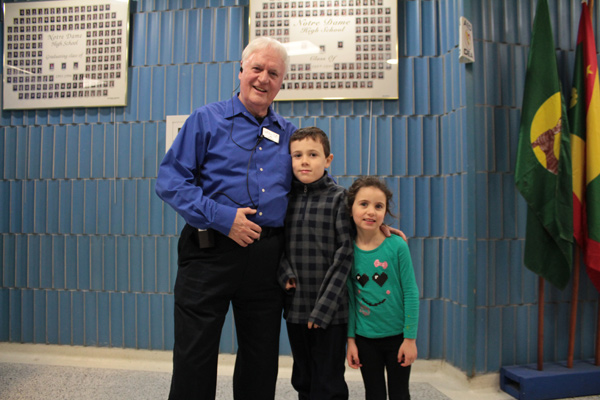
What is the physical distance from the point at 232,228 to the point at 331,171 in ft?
4.07

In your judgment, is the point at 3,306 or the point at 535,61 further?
the point at 3,306

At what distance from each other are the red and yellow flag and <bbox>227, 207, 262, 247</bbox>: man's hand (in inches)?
67.2

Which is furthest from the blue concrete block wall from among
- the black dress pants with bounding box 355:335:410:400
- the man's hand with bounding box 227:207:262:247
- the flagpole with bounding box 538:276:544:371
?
the man's hand with bounding box 227:207:262:247

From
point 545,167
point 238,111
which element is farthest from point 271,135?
point 545,167

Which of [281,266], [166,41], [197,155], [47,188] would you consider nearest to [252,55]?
A: [197,155]

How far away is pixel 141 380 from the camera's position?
7.34 feet

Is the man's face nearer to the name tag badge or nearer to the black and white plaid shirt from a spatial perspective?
the name tag badge

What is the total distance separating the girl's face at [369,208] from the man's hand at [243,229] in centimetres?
34

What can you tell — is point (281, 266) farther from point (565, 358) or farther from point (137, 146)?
point (565, 358)

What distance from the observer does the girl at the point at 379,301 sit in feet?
4.42

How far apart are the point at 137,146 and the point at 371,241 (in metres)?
1.81

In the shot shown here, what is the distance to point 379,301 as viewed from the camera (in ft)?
4.45

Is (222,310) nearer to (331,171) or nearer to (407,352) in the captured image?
(407,352)

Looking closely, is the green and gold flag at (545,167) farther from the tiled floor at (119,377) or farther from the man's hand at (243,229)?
the man's hand at (243,229)
